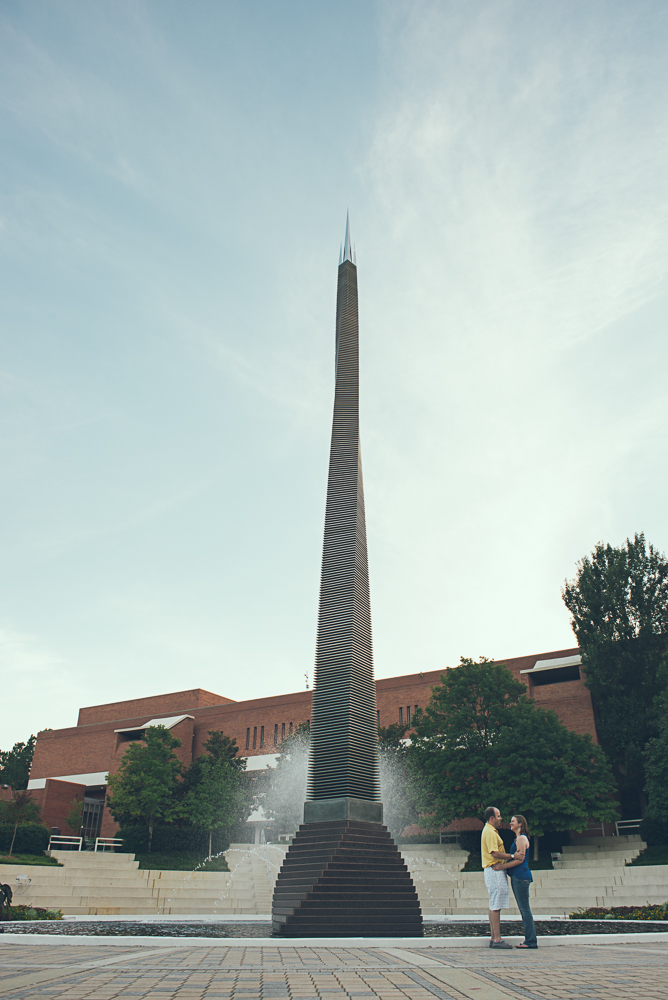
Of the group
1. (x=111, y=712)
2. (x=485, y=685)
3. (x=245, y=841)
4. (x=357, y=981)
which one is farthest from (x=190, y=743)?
(x=357, y=981)

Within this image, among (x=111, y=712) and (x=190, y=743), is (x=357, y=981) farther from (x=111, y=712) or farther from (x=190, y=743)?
(x=111, y=712)

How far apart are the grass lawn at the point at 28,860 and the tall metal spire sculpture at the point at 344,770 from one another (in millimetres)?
13406

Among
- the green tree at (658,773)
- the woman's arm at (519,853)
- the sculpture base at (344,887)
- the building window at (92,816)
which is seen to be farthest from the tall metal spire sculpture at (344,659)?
the building window at (92,816)

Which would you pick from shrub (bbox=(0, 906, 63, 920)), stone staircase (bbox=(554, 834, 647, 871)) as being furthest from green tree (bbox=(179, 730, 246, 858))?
shrub (bbox=(0, 906, 63, 920))

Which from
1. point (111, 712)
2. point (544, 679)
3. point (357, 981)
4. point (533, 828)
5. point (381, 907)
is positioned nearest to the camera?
point (357, 981)

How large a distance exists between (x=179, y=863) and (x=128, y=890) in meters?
9.57

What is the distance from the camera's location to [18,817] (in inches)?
998

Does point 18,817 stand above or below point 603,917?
above

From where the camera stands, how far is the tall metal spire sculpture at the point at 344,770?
12430mm

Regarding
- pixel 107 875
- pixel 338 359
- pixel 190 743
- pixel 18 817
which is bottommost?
pixel 107 875

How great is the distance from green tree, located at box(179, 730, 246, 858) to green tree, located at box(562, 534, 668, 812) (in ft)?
58.9

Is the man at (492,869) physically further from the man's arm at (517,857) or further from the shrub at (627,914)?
the shrub at (627,914)

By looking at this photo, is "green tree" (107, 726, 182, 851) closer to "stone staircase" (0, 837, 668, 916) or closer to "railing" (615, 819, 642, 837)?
"stone staircase" (0, 837, 668, 916)

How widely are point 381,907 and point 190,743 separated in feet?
120
